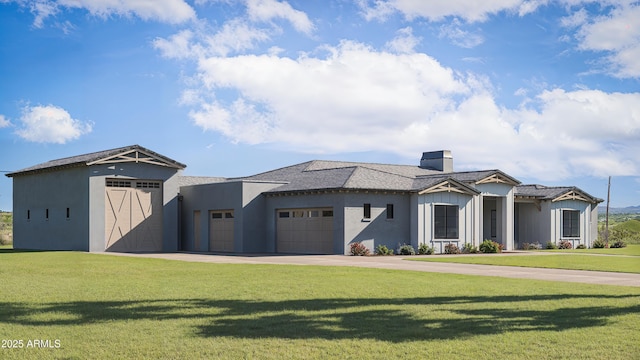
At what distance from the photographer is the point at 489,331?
10.9 m

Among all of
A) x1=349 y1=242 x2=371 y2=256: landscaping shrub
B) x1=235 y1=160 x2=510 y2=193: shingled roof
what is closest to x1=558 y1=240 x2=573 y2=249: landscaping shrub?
x1=235 y1=160 x2=510 y2=193: shingled roof

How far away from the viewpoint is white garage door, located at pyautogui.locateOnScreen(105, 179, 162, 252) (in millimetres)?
A: 37562

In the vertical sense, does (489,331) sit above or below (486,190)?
below

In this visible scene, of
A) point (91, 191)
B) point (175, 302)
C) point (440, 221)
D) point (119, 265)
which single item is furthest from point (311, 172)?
point (175, 302)

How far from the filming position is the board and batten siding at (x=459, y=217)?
3662cm

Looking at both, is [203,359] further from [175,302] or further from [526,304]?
[526,304]

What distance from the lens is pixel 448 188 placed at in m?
37.4

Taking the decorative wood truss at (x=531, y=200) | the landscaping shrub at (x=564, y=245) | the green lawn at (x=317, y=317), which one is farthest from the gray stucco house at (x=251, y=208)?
the green lawn at (x=317, y=317)

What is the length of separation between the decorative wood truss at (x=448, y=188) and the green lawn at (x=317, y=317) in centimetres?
1716

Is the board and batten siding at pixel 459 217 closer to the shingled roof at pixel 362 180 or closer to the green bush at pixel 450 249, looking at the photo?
the green bush at pixel 450 249

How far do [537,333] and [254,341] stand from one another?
4.23 metres

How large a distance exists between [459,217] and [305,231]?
8418 millimetres

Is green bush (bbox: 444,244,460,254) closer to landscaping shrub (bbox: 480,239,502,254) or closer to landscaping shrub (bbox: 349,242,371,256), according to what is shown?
landscaping shrub (bbox: 480,239,502,254)

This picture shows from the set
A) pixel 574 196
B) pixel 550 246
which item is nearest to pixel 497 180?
pixel 550 246
